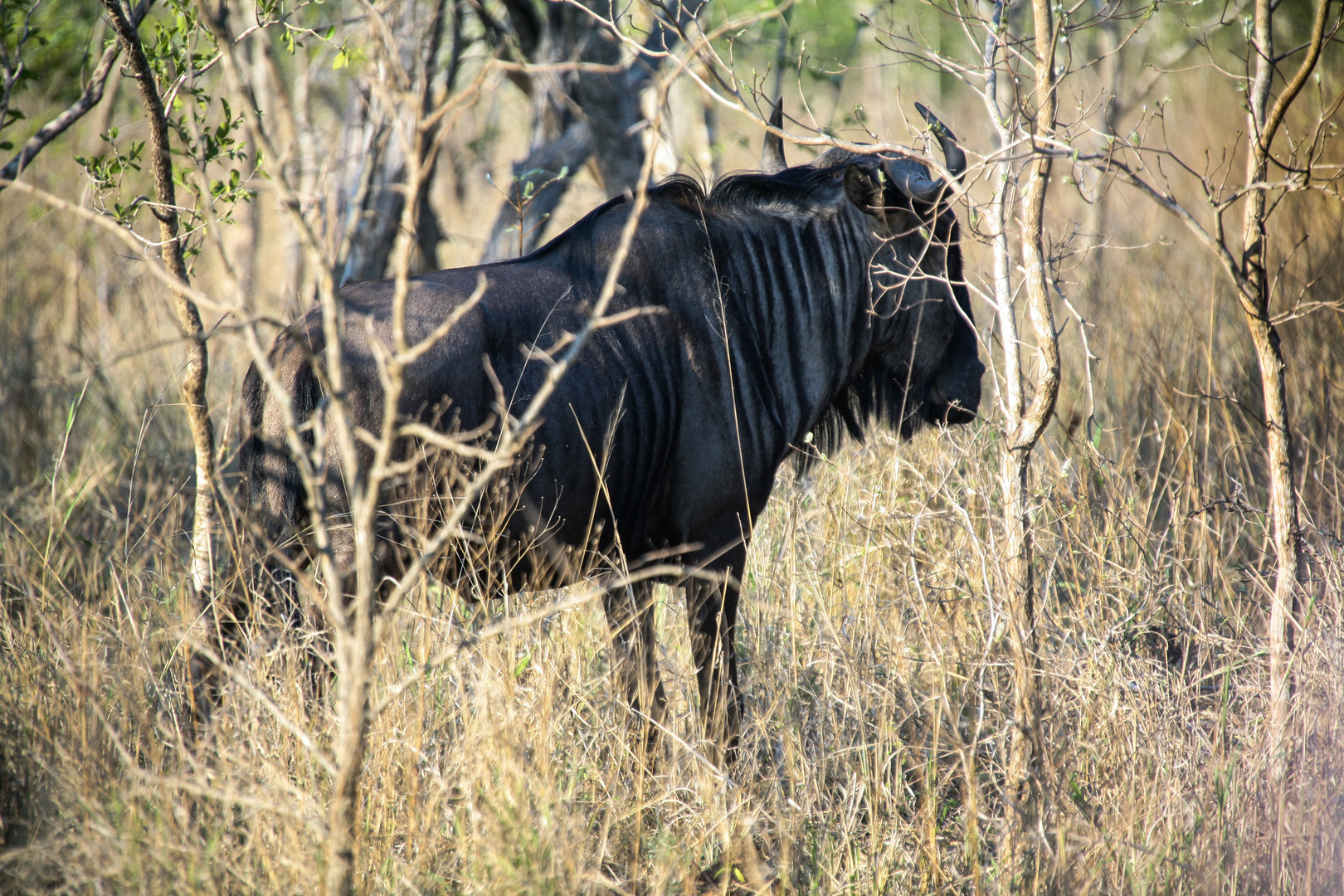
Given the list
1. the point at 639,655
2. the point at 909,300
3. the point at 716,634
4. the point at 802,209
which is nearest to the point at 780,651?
the point at 716,634

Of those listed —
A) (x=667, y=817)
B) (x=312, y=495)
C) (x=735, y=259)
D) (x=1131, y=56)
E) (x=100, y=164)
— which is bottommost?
(x=667, y=817)

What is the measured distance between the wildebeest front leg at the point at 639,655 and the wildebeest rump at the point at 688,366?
0.01 m

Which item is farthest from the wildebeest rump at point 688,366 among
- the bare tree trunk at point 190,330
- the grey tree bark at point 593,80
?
the grey tree bark at point 593,80

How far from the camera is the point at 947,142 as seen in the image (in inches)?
121

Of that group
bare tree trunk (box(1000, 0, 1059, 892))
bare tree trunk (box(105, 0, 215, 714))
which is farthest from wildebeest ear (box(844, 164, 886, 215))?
bare tree trunk (box(105, 0, 215, 714))

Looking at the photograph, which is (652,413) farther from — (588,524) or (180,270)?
(180,270)

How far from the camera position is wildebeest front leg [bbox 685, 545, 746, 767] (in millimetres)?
2898

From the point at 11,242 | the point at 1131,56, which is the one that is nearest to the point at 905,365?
the point at 11,242

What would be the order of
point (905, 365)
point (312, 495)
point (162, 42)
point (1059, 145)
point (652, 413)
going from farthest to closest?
point (905, 365) → point (162, 42) → point (652, 413) → point (1059, 145) → point (312, 495)

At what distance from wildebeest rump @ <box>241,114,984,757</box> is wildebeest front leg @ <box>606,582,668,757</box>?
1 cm

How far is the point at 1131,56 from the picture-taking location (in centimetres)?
1139

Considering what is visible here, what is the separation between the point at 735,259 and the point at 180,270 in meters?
1.71

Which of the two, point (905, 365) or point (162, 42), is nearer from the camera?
point (162, 42)

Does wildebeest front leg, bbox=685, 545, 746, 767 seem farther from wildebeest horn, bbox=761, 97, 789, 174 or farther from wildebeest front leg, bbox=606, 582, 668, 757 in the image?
wildebeest horn, bbox=761, 97, 789, 174
